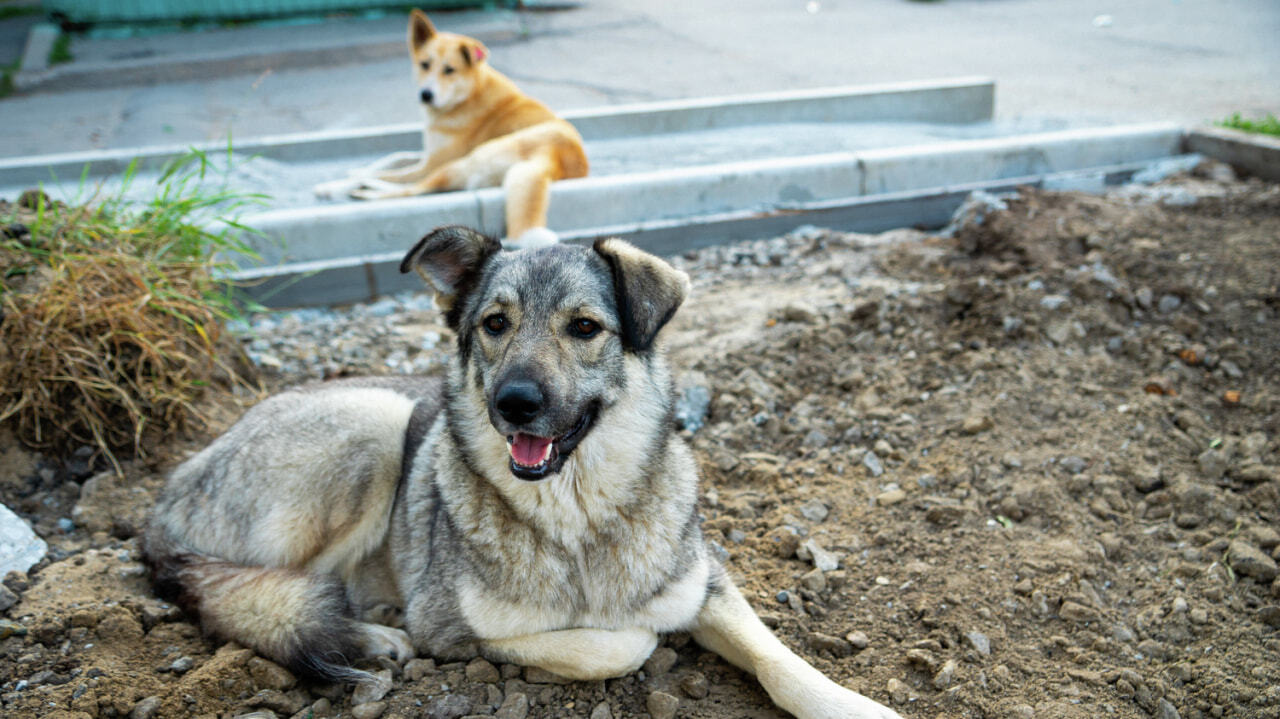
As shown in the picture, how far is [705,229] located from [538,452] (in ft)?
13.1

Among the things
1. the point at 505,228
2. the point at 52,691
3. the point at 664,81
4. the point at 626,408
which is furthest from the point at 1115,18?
the point at 52,691

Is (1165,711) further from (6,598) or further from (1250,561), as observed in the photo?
(6,598)

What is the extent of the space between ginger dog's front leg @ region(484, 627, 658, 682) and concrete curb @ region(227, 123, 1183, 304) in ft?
10.5

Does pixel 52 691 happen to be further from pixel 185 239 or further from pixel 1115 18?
pixel 1115 18

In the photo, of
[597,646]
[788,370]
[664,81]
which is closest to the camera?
[597,646]

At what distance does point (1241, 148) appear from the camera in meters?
7.07

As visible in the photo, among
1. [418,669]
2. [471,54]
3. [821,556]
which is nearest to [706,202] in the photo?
[471,54]

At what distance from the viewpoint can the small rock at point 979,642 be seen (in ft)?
10.3

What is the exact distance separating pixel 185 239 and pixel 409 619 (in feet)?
9.42

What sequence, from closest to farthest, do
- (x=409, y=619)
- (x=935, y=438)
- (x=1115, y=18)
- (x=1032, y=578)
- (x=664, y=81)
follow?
(x=409, y=619)
(x=1032, y=578)
(x=935, y=438)
(x=664, y=81)
(x=1115, y=18)

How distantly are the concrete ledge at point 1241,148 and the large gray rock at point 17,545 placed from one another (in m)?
8.10

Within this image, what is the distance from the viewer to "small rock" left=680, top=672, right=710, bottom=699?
9.99 feet

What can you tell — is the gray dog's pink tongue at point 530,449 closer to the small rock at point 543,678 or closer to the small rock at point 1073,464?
the small rock at point 543,678

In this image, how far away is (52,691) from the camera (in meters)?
2.92
